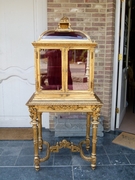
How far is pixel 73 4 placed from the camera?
2844mm

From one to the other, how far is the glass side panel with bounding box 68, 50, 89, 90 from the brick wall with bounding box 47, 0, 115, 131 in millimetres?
935

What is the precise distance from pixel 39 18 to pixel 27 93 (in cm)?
117

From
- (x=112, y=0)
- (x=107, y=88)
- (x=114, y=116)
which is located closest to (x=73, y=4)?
(x=112, y=0)

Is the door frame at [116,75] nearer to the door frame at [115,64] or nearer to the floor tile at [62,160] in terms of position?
the door frame at [115,64]

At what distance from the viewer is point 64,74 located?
6.77 ft

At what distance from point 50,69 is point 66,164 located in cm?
108

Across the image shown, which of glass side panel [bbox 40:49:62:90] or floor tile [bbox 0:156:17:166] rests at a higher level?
glass side panel [bbox 40:49:62:90]

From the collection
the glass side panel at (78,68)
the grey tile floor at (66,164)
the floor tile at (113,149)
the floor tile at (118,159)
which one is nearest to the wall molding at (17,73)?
the grey tile floor at (66,164)

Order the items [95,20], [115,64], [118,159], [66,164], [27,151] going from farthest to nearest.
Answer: [115,64]
[95,20]
[27,151]
[118,159]
[66,164]

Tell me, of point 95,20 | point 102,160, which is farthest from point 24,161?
point 95,20

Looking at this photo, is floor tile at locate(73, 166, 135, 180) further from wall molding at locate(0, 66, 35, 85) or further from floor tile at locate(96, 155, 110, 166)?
wall molding at locate(0, 66, 35, 85)

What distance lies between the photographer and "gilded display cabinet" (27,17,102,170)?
202cm

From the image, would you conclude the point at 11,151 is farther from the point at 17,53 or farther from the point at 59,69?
the point at 17,53

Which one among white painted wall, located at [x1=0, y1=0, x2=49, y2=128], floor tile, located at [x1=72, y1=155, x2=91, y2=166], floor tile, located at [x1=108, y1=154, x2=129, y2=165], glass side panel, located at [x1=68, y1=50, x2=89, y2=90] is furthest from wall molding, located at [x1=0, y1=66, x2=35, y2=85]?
floor tile, located at [x1=108, y1=154, x2=129, y2=165]
